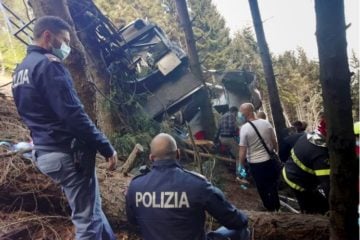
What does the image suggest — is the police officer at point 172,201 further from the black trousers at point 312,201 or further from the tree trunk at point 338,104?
the black trousers at point 312,201

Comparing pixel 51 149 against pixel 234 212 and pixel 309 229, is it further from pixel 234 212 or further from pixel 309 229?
pixel 309 229

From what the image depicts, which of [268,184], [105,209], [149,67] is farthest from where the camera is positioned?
[149,67]

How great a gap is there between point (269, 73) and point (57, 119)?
256 inches

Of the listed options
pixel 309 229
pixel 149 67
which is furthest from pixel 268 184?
pixel 149 67

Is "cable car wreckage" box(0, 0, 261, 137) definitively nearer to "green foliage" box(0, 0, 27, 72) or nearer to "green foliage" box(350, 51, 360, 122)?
"green foliage" box(350, 51, 360, 122)

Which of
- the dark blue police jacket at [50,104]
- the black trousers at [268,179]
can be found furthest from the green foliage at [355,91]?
the dark blue police jacket at [50,104]

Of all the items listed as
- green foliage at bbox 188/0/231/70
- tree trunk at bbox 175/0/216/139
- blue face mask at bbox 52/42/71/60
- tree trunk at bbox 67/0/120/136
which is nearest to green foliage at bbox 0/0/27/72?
tree trunk at bbox 67/0/120/136

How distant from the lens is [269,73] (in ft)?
27.5

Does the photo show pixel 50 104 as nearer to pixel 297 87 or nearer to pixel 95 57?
pixel 95 57

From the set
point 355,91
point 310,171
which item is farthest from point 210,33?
point 310,171

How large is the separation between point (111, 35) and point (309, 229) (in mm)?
6125

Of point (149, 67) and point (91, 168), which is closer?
point (91, 168)

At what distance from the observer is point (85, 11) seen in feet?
24.3

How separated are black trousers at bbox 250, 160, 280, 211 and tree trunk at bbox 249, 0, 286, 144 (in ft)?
9.71
